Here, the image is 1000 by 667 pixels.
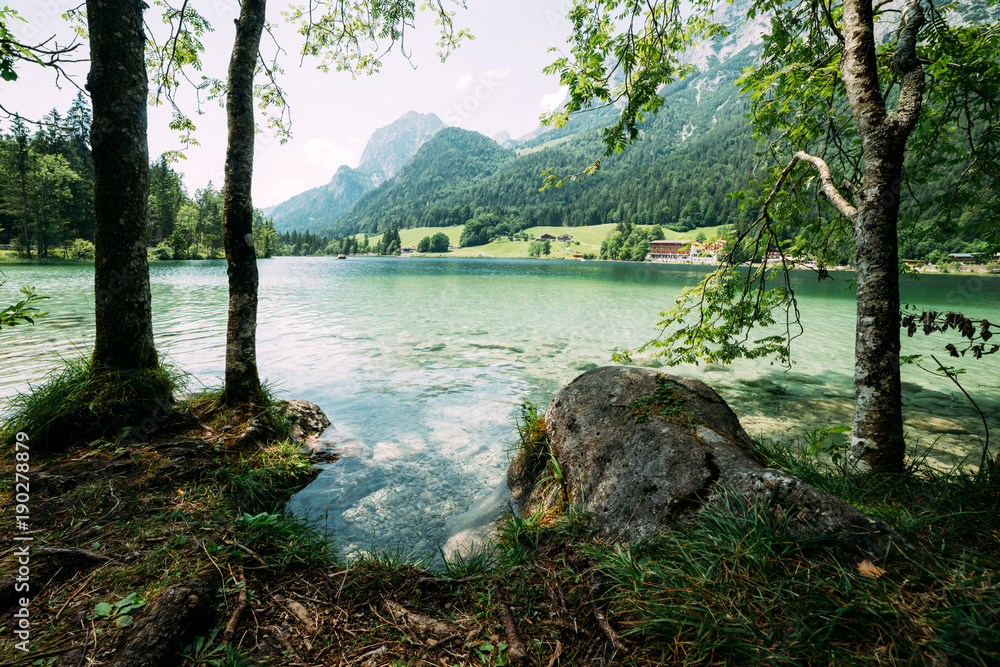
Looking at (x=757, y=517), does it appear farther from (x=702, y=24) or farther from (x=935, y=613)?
(x=702, y=24)

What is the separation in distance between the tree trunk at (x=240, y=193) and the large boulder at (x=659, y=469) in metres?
4.50

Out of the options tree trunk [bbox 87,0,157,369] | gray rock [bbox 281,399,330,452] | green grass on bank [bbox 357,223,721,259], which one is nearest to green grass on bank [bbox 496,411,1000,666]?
gray rock [bbox 281,399,330,452]

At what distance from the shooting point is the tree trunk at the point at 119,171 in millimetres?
4684

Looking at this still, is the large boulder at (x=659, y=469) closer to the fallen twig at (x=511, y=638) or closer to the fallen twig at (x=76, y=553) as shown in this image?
the fallen twig at (x=511, y=638)

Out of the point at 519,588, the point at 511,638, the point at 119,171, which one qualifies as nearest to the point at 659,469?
the point at 519,588

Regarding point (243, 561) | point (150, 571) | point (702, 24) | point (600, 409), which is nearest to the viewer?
point (150, 571)

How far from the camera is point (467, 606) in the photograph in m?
2.87

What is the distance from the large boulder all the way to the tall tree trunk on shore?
1177 mm

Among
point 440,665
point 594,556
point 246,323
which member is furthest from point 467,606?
point 246,323

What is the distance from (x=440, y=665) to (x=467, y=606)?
582mm

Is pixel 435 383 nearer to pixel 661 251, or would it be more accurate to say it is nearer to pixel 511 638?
pixel 511 638

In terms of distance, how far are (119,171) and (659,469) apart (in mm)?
6981

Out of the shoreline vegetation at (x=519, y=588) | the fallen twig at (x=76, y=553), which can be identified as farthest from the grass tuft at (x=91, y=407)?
the fallen twig at (x=76, y=553)

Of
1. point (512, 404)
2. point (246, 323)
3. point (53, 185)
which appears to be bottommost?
point (512, 404)
